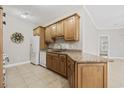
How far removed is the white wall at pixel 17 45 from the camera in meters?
5.43

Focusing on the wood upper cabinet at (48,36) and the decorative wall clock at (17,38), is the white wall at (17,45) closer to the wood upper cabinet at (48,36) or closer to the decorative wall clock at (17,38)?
the decorative wall clock at (17,38)

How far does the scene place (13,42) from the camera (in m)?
5.71

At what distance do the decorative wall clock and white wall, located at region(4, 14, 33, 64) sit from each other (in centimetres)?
16

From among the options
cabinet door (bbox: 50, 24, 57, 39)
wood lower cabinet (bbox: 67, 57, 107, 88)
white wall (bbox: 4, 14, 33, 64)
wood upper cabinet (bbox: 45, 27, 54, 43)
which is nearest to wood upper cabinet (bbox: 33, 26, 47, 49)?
wood upper cabinet (bbox: 45, 27, 54, 43)

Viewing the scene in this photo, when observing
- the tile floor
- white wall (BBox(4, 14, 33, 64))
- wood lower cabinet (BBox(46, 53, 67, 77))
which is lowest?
the tile floor

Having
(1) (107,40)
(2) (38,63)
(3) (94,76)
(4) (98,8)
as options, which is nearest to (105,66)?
(3) (94,76)

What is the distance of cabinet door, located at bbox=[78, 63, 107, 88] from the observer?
6.36 ft

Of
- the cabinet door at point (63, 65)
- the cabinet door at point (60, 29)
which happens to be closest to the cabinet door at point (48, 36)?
the cabinet door at point (60, 29)

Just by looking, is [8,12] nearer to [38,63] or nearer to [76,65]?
[38,63]

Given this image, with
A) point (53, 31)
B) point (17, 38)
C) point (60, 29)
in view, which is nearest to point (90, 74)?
point (60, 29)

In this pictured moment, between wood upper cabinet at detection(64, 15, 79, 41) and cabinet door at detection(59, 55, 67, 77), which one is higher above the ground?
wood upper cabinet at detection(64, 15, 79, 41)

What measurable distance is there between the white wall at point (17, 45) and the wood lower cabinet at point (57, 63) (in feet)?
7.13

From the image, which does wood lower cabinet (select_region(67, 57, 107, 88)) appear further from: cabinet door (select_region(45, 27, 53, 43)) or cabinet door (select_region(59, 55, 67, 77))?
cabinet door (select_region(45, 27, 53, 43))

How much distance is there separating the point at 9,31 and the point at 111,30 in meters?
6.66
